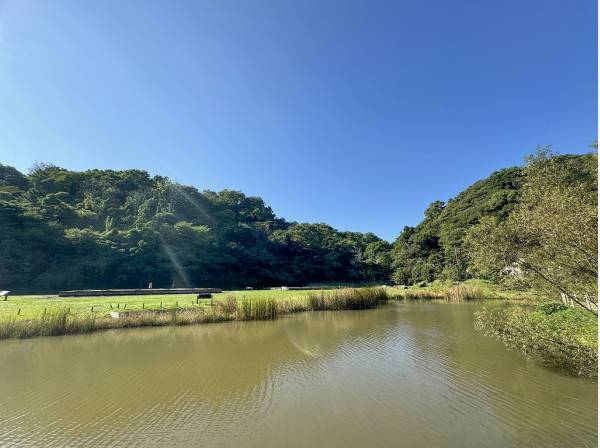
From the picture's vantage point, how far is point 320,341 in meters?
14.5

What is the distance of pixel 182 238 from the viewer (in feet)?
158

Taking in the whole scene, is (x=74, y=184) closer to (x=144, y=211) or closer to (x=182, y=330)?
(x=144, y=211)

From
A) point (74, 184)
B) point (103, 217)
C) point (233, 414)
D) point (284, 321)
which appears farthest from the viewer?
point (74, 184)

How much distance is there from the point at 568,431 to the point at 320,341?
380 inches

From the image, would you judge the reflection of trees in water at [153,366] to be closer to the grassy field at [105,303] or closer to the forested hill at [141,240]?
the grassy field at [105,303]

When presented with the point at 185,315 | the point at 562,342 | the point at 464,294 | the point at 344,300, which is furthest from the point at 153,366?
the point at 464,294

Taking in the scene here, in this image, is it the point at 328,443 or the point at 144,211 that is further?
the point at 144,211

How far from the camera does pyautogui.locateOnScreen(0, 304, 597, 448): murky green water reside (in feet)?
19.8

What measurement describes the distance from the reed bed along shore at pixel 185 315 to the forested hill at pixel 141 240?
26.5 metres

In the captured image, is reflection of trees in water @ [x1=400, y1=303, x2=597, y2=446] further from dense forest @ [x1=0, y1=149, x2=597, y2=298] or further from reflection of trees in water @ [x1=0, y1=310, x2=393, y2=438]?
dense forest @ [x1=0, y1=149, x2=597, y2=298]

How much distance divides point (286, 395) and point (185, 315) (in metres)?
12.2

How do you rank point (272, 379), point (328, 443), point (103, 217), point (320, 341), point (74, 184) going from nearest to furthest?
1. point (328, 443)
2. point (272, 379)
3. point (320, 341)
4. point (103, 217)
5. point (74, 184)

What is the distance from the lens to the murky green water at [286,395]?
19.8 feet

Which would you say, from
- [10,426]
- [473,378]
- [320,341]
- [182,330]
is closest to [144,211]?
[182,330]
